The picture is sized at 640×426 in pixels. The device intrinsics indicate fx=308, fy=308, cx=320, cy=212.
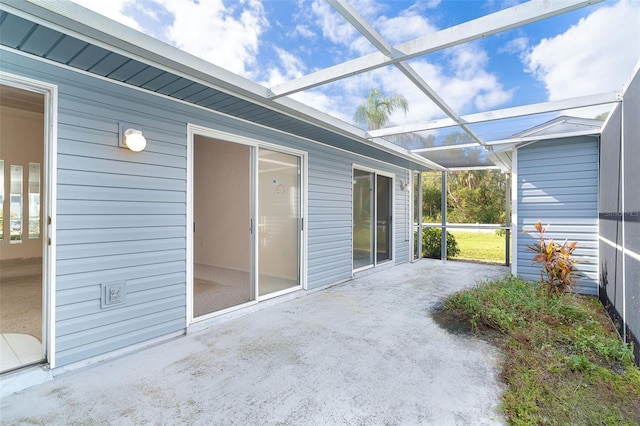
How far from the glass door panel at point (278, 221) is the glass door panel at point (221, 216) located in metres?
0.77

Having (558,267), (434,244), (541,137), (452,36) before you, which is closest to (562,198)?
(541,137)

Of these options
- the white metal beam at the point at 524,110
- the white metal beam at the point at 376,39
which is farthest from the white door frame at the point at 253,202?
the white metal beam at the point at 376,39

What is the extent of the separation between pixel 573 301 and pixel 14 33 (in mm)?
6130

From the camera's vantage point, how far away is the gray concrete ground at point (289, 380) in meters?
1.95

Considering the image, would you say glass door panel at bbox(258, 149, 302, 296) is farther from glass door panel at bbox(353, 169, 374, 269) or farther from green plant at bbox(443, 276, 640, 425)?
green plant at bbox(443, 276, 640, 425)

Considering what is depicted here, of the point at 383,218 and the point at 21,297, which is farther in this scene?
the point at 383,218

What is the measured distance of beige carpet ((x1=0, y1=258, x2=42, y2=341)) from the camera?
3.18 m

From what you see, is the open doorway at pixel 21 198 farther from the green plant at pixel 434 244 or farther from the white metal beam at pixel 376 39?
the green plant at pixel 434 244

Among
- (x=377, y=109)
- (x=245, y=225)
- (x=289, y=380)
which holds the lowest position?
(x=289, y=380)

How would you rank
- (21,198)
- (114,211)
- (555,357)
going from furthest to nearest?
(21,198) → (114,211) → (555,357)

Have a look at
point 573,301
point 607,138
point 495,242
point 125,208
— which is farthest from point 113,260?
point 495,242

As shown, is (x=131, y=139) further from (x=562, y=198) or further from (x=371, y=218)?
(x=562, y=198)

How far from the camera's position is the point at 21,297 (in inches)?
164

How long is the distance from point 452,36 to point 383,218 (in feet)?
16.5
